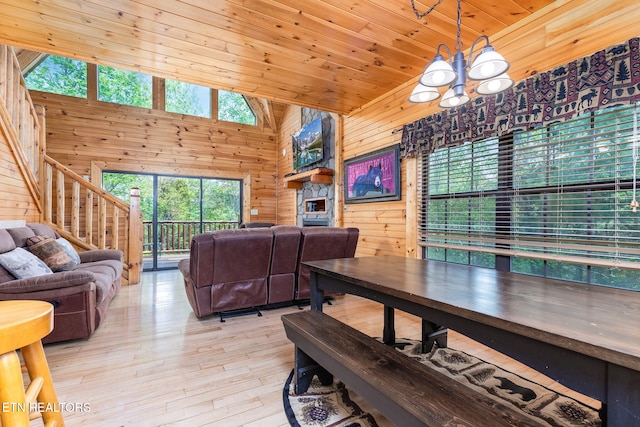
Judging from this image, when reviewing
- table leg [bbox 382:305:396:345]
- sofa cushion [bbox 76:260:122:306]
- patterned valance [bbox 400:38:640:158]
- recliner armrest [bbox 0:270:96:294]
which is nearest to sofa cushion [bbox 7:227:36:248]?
sofa cushion [bbox 76:260:122:306]

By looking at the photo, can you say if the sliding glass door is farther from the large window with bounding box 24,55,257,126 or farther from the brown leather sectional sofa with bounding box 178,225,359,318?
the brown leather sectional sofa with bounding box 178,225,359,318

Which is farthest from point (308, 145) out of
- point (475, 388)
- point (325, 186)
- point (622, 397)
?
point (622, 397)

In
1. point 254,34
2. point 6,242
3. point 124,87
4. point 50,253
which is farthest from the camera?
point 124,87

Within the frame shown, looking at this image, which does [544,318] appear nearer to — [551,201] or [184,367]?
[551,201]

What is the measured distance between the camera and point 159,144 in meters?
6.17

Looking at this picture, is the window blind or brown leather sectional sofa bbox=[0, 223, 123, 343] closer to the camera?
the window blind

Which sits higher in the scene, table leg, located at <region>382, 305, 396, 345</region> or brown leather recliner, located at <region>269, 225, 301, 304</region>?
brown leather recliner, located at <region>269, 225, 301, 304</region>

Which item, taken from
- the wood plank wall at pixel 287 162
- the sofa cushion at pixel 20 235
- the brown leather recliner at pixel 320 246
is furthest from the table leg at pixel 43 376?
the wood plank wall at pixel 287 162

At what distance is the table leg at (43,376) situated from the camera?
1123 mm

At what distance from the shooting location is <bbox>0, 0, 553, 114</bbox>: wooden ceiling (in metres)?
2.31

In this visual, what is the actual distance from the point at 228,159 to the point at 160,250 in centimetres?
251

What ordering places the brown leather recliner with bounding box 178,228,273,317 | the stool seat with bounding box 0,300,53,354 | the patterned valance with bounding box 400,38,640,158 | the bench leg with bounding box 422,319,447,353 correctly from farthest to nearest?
the brown leather recliner with bounding box 178,228,273,317 → the bench leg with bounding box 422,319,447,353 → the patterned valance with bounding box 400,38,640,158 → the stool seat with bounding box 0,300,53,354

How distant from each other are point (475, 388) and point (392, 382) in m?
0.99

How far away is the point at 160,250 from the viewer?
6.01m
